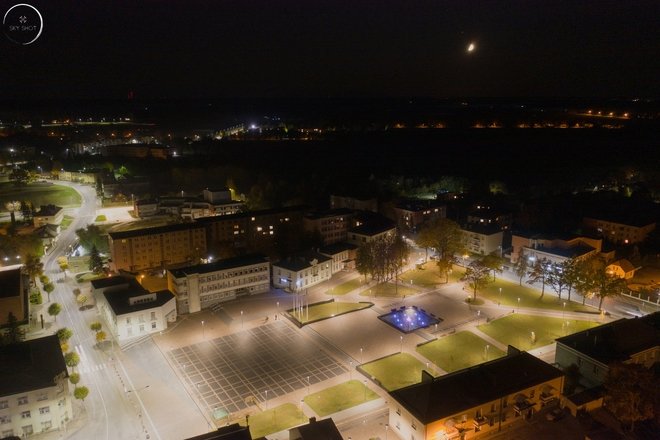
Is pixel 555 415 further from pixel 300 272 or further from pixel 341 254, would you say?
pixel 341 254

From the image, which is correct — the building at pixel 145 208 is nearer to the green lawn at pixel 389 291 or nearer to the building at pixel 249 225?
the building at pixel 249 225

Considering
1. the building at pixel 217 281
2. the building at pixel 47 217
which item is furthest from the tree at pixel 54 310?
the building at pixel 47 217

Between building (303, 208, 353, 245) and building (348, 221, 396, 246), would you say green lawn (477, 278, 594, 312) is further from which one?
building (303, 208, 353, 245)

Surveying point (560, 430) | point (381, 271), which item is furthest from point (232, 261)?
point (560, 430)

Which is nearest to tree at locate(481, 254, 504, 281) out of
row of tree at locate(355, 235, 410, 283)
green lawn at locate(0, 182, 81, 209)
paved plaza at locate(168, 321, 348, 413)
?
row of tree at locate(355, 235, 410, 283)

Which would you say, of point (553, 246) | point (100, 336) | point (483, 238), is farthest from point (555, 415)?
point (483, 238)
